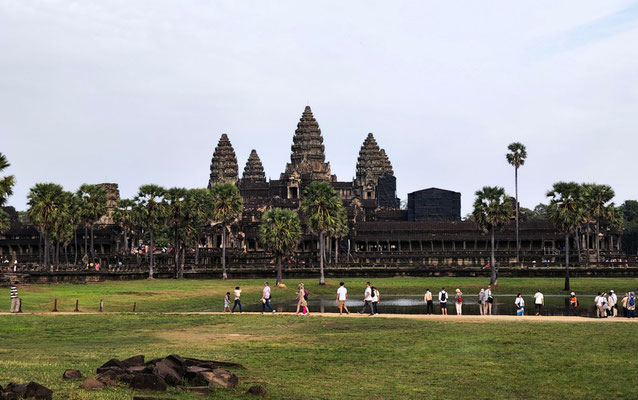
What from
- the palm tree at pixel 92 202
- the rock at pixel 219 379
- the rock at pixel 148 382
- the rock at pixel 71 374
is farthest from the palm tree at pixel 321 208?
the rock at pixel 148 382

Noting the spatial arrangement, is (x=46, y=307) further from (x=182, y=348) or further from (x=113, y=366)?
(x=113, y=366)

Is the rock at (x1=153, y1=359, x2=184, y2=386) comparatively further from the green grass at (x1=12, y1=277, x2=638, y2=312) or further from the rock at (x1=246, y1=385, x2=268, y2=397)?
the green grass at (x1=12, y1=277, x2=638, y2=312)

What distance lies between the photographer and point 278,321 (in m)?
40.3

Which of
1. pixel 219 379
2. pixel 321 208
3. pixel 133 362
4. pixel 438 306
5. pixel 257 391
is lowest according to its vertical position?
pixel 438 306

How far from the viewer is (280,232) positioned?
293 ft

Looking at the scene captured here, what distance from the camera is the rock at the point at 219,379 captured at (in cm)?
2014

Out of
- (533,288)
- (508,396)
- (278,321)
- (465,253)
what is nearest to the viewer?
(508,396)

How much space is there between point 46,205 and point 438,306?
156 feet

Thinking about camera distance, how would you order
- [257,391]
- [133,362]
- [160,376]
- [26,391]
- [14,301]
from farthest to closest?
[14,301] < [133,362] < [257,391] < [160,376] < [26,391]

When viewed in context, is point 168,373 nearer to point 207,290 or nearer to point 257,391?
point 257,391

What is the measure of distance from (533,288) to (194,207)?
128ft

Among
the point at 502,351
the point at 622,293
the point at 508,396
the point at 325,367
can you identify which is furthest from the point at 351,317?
the point at 622,293

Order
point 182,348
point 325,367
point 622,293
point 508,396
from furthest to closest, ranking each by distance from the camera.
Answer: point 622,293 < point 182,348 < point 325,367 < point 508,396

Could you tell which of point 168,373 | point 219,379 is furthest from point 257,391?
point 168,373
